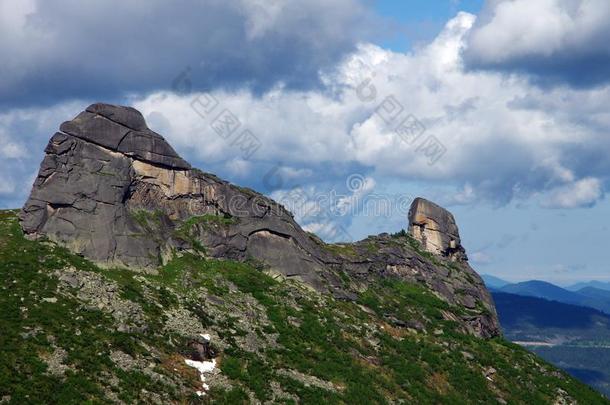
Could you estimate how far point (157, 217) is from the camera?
→ 103 meters

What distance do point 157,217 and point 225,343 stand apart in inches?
1106

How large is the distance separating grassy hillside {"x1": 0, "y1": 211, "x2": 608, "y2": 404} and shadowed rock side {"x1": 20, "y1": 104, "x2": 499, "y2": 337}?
9.64 ft

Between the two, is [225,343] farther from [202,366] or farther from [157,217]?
[157,217]

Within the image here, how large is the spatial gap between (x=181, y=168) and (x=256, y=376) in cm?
4211

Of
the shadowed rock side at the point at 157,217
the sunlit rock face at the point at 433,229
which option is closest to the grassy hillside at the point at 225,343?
the shadowed rock side at the point at 157,217

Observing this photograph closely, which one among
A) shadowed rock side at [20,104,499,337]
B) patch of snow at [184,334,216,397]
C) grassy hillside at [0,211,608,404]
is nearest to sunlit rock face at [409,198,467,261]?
shadowed rock side at [20,104,499,337]

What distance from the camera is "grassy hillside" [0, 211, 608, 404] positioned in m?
68.0

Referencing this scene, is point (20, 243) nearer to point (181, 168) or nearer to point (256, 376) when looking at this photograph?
point (181, 168)

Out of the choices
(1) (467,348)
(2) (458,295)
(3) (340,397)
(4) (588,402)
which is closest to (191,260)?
(3) (340,397)

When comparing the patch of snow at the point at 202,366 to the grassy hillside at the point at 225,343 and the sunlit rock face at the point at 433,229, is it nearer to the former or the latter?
the grassy hillside at the point at 225,343

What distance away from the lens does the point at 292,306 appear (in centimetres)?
9869

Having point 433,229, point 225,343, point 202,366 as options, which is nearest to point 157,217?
point 225,343

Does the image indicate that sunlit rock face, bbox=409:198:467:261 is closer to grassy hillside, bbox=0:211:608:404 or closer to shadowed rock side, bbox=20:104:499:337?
shadowed rock side, bbox=20:104:499:337

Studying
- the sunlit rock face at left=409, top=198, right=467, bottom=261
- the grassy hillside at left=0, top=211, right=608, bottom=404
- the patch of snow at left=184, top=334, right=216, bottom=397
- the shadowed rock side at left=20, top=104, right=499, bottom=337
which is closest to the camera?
the grassy hillside at left=0, top=211, right=608, bottom=404
